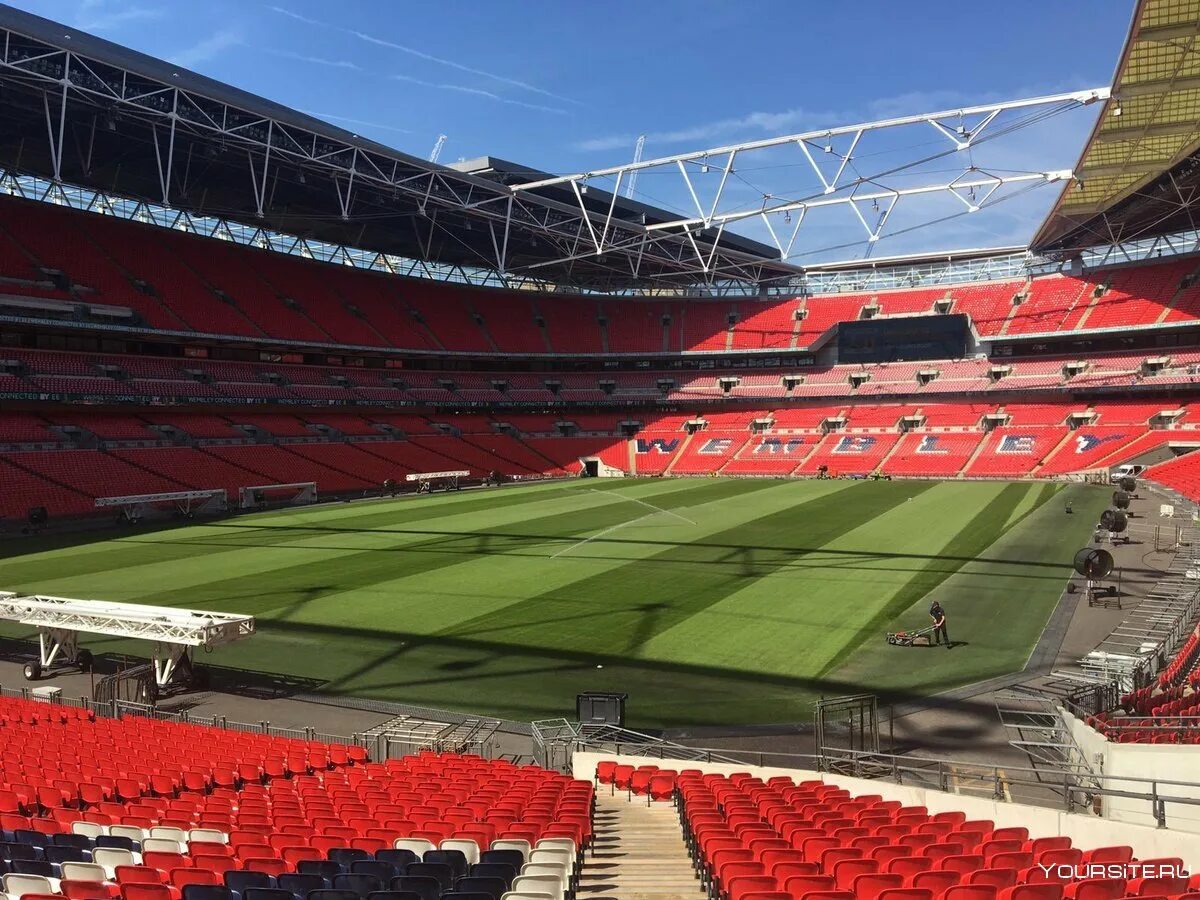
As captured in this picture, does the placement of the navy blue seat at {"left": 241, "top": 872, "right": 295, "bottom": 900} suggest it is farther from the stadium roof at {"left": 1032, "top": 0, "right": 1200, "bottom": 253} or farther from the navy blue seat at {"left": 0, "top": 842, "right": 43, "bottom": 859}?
the stadium roof at {"left": 1032, "top": 0, "right": 1200, "bottom": 253}

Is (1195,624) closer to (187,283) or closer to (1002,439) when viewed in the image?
(1002,439)

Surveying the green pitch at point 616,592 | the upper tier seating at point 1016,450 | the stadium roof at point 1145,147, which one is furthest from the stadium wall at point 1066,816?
the upper tier seating at point 1016,450

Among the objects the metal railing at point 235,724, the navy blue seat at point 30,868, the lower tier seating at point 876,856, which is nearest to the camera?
the lower tier seating at point 876,856

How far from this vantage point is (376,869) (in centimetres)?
600

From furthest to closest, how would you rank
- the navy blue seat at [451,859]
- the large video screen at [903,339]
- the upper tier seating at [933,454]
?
the large video screen at [903,339]
the upper tier seating at [933,454]
the navy blue seat at [451,859]

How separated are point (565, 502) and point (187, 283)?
1165 inches

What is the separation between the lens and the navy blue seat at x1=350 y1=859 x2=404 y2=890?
5.86 meters

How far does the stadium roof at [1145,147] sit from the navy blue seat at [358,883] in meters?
26.7

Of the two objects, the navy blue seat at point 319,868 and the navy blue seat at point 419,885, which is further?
the navy blue seat at point 319,868

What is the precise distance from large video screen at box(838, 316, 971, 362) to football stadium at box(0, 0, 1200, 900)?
1.22 ft

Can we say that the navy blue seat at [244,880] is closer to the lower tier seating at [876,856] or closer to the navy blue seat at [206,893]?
the navy blue seat at [206,893]

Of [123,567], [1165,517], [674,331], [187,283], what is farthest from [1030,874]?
[674,331]

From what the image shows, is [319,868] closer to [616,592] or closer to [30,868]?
[30,868]

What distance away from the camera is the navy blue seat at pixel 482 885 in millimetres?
5540
